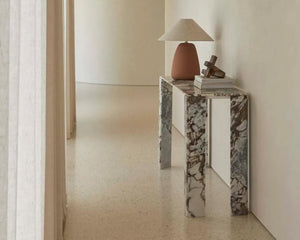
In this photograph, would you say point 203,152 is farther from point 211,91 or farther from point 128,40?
point 128,40

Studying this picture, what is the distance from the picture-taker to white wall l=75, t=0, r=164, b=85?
12039 mm

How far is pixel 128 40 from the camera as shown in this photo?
12.2 meters

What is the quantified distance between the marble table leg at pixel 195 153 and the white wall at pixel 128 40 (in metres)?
8.40

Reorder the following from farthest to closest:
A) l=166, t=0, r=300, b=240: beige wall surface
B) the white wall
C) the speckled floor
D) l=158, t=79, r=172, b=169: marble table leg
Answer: the white wall → l=158, t=79, r=172, b=169: marble table leg → the speckled floor → l=166, t=0, r=300, b=240: beige wall surface

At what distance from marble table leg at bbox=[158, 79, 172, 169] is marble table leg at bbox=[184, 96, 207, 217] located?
1.32 meters

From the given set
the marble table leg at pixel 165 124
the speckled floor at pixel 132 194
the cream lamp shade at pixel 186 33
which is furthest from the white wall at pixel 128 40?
the cream lamp shade at pixel 186 33

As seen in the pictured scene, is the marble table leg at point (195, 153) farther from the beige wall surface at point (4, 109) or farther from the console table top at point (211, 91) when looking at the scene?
the beige wall surface at point (4, 109)

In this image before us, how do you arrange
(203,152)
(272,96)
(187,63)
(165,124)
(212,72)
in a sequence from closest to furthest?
(272,96) → (203,152) → (212,72) → (187,63) → (165,124)

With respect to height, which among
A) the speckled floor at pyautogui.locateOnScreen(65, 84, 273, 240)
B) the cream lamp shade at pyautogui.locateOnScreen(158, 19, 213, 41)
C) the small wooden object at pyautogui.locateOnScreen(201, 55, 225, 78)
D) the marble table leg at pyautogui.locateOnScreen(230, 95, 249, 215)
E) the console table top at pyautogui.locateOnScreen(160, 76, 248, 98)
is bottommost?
the speckled floor at pyautogui.locateOnScreen(65, 84, 273, 240)

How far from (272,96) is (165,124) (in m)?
1.86

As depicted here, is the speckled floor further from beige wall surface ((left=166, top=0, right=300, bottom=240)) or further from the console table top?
the console table top

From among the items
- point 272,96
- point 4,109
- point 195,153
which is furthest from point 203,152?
point 4,109

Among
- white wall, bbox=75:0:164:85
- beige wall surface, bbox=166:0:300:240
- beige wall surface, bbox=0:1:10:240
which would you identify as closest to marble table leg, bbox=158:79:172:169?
beige wall surface, bbox=166:0:300:240

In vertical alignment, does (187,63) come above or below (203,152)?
above
